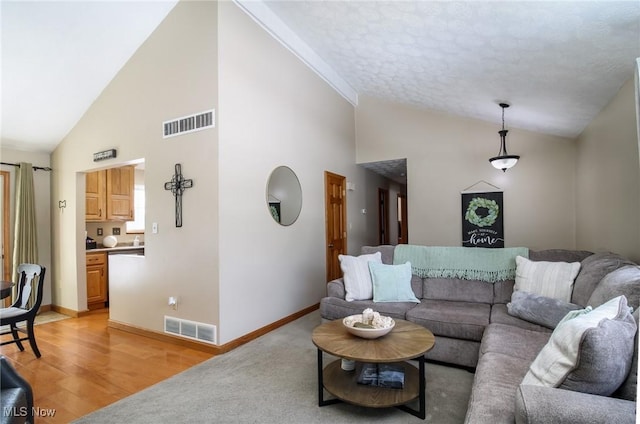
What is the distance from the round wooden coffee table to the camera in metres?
1.96

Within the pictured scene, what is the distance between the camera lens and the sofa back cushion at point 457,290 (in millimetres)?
3234

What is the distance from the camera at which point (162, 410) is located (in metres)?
2.17

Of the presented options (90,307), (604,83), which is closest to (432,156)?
(604,83)

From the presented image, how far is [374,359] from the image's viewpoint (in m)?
1.88

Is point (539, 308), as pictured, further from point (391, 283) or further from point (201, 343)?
point (201, 343)

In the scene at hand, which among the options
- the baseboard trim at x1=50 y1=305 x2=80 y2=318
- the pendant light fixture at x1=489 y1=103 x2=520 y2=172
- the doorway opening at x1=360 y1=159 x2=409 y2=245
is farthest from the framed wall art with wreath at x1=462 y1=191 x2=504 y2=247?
the baseboard trim at x1=50 y1=305 x2=80 y2=318

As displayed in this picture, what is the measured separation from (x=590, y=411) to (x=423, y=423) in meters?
1.13

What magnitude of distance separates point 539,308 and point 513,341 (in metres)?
0.52

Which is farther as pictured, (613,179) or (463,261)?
(463,261)

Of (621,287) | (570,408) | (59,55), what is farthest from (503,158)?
(59,55)

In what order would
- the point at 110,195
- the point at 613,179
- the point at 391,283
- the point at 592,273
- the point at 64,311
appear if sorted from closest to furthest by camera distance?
the point at 592,273, the point at 613,179, the point at 391,283, the point at 64,311, the point at 110,195

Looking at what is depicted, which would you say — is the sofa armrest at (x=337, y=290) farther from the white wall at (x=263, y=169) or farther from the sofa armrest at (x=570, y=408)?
the sofa armrest at (x=570, y=408)

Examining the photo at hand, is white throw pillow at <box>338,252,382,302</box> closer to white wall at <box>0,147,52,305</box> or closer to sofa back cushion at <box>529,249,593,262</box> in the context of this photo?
sofa back cushion at <box>529,249,593,262</box>

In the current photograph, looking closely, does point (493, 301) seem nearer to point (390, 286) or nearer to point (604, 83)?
point (390, 286)
